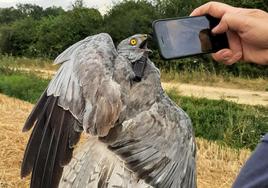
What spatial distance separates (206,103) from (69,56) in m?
12.3

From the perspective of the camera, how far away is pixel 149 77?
133 inches

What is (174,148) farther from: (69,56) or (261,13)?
(261,13)

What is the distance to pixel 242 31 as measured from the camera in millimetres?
1523

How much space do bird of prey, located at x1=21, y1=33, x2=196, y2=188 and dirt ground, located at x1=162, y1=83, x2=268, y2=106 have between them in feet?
47.8

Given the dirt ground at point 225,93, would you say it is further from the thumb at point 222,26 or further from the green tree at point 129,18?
the thumb at point 222,26

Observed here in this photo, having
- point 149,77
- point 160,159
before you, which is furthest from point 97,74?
point 160,159

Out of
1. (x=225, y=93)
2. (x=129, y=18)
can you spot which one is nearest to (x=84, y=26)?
(x=129, y=18)

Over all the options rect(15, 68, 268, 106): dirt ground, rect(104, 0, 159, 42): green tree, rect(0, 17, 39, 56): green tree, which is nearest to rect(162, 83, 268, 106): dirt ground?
rect(15, 68, 268, 106): dirt ground

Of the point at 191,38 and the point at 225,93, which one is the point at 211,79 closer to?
the point at 225,93

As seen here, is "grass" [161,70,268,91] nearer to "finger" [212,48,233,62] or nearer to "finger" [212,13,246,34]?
"finger" [212,48,233,62]

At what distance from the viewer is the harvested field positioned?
6.61m

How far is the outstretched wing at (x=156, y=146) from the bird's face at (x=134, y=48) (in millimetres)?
358

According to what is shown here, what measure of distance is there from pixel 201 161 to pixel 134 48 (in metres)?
4.51

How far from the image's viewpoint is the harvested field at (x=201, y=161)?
661 cm
